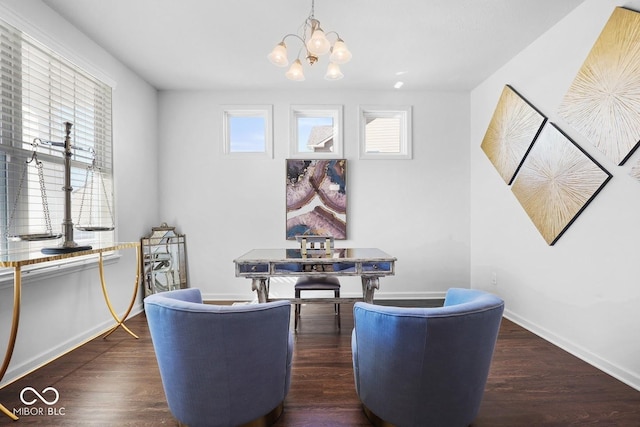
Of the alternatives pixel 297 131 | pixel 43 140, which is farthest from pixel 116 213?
pixel 297 131

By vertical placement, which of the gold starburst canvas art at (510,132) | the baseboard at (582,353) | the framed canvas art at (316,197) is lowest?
the baseboard at (582,353)

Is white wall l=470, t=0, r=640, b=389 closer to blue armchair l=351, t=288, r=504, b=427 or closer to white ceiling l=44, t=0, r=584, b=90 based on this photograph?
white ceiling l=44, t=0, r=584, b=90

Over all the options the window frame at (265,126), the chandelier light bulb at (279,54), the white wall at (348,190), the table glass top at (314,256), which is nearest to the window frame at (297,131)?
the white wall at (348,190)

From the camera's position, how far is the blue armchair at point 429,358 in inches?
51.2

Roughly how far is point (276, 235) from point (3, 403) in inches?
108

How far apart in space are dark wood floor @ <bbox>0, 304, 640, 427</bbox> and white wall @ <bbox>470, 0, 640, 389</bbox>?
0.24 metres

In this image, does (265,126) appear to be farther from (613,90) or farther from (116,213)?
(613,90)

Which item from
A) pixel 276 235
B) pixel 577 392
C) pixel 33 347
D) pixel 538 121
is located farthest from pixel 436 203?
pixel 33 347

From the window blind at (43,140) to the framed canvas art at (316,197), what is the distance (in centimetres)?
202

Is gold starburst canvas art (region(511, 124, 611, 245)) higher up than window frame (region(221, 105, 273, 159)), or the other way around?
window frame (region(221, 105, 273, 159))

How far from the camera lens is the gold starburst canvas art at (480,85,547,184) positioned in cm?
298

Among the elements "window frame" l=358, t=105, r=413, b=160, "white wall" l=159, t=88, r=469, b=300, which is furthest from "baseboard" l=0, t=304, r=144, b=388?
"window frame" l=358, t=105, r=413, b=160
